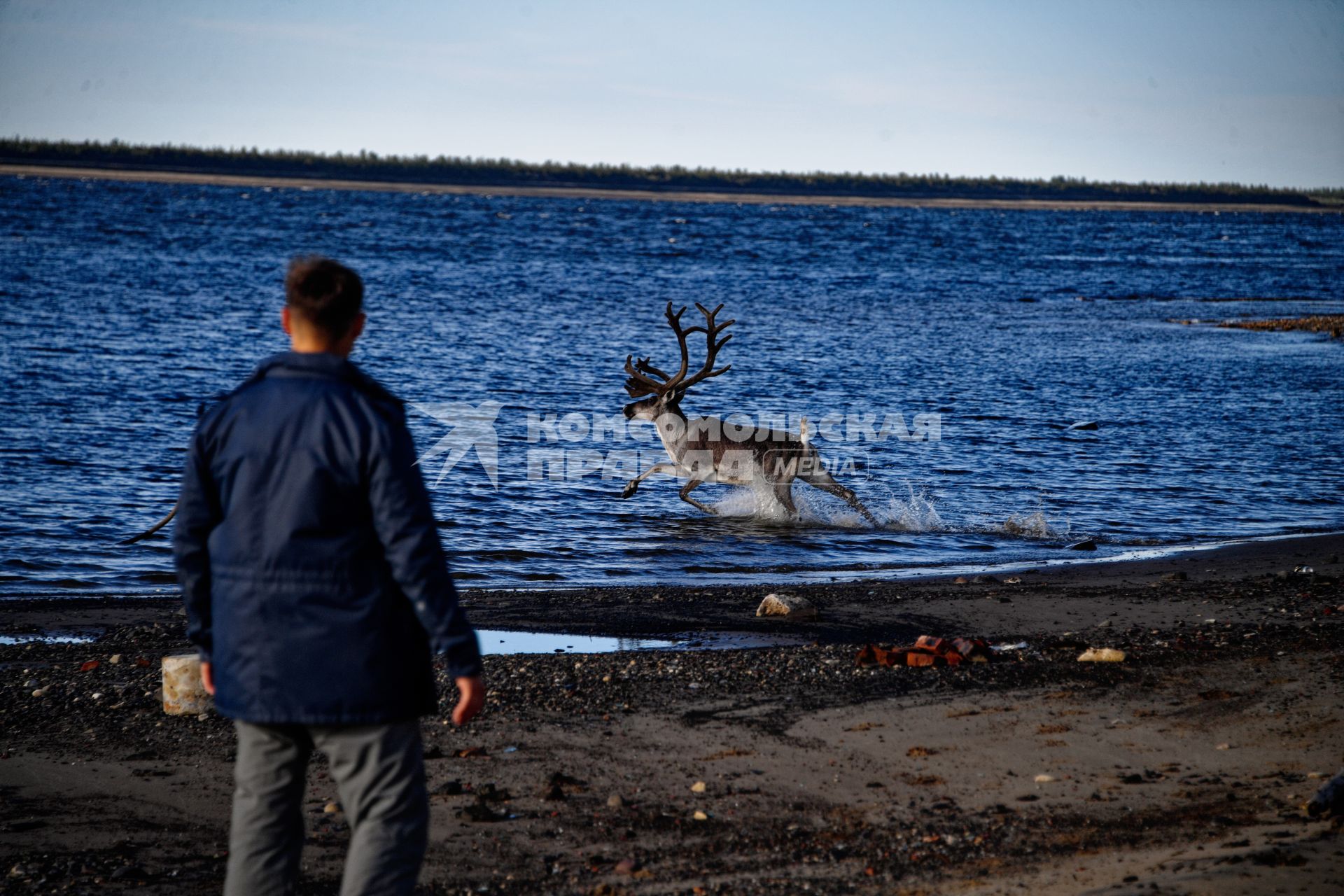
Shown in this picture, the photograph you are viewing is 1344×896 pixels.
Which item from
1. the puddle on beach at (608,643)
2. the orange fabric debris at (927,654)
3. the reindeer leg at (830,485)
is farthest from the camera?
the reindeer leg at (830,485)

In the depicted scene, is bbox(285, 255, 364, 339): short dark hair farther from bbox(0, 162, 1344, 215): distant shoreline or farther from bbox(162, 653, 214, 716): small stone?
bbox(0, 162, 1344, 215): distant shoreline

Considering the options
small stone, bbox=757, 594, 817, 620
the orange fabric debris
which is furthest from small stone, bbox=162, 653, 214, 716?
small stone, bbox=757, 594, 817, 620

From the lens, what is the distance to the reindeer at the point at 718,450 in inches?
534

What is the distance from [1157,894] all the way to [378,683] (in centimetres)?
268

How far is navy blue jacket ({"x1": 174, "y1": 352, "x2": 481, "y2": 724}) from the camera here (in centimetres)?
327

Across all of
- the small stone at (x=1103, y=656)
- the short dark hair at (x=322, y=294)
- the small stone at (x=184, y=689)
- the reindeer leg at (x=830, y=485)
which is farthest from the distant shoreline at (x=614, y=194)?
the short dark hair at (x=322, y=294)

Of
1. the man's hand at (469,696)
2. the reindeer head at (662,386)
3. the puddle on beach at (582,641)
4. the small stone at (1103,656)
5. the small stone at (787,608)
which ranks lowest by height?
the puddle on beach at (582,641)

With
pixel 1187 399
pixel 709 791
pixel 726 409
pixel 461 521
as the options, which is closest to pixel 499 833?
pixel 709 791

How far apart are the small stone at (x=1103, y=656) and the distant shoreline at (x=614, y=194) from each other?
12782 centimetres

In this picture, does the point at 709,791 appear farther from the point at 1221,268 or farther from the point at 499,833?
the point at 1221,268

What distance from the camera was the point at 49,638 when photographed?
8.29 meters

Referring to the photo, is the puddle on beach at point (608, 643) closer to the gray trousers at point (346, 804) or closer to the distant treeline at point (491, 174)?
the gray trousers at point (346, 804)

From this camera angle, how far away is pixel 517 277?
47469 millimetres

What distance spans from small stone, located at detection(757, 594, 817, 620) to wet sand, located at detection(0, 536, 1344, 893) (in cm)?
32
